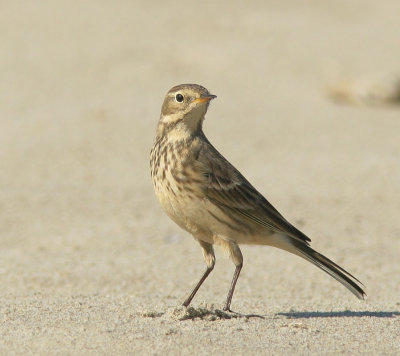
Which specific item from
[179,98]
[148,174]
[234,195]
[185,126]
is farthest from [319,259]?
[148,174]

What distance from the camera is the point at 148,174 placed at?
1075 centimetres

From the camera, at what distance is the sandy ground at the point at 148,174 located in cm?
529

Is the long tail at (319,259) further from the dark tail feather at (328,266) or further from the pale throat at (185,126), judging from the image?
the pale throat at (185,126)

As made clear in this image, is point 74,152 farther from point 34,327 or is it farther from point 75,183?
point 34,327

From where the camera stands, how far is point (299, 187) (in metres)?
10.1

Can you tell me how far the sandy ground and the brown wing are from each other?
2.05ft

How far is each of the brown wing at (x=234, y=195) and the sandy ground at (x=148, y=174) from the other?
0.62 metres

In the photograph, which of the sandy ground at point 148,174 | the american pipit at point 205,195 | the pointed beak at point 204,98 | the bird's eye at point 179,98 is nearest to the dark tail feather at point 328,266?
the american pipit at point 205,195

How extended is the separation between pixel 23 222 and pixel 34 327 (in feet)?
14.3

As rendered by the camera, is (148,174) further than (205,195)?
Yes

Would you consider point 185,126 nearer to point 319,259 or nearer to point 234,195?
point 234,195

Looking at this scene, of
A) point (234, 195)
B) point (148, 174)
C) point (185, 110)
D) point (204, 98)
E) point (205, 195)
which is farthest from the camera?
point (148, 174)

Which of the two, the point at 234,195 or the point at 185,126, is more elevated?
the point at 185,126

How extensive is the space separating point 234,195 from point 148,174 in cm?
508
